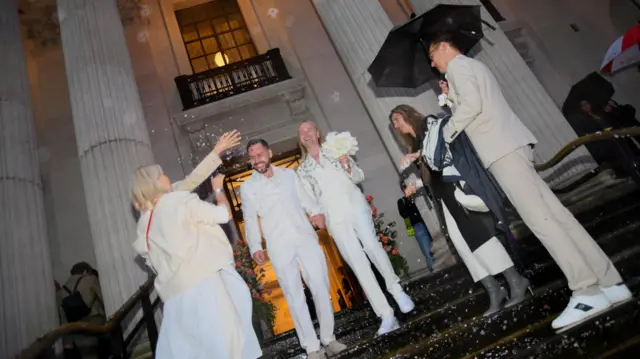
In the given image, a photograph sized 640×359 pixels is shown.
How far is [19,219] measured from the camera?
5.38m

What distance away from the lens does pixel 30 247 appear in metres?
5.22

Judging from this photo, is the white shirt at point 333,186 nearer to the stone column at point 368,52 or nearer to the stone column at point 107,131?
the stone column at point 107,131

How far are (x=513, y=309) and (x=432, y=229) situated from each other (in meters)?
3.17

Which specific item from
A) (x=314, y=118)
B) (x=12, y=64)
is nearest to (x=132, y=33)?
(x=12, y=64)

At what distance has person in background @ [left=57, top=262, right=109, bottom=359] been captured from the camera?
4734 millimetres

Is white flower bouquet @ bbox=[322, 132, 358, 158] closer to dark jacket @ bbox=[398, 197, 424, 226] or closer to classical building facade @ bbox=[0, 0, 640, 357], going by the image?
classical building facade @ bbox=[0, 0, 640, 357]

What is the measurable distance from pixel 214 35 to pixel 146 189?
795 centimetres

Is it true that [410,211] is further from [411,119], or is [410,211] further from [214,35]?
[214,35]

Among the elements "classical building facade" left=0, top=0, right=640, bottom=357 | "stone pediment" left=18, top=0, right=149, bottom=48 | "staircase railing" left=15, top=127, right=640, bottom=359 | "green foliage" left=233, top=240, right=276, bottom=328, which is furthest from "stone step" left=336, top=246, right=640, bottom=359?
"stone pediment" left=18, top=0, right=149, bottom=48

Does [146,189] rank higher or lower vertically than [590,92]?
lower

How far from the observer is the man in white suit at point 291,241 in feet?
10.5

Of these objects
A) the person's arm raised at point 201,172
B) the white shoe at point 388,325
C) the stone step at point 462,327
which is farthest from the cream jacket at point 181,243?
the white shoe at point 388,325

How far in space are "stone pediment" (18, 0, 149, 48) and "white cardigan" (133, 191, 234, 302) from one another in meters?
8.20

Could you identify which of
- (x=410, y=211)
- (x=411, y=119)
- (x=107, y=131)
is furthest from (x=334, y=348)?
(x=107, y=131)
